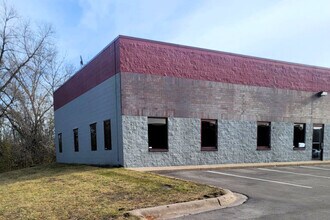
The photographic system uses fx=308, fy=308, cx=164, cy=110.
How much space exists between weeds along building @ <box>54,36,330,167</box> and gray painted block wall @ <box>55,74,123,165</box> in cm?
5

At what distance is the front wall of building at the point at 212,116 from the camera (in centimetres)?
1449

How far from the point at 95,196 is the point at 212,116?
384 inches

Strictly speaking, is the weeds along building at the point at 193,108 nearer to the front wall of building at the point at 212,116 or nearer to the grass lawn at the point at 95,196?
the front wall of building at the point at 212,116

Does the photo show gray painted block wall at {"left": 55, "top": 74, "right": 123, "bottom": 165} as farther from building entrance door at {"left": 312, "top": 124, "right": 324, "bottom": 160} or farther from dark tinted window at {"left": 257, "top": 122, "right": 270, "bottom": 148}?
building entrance door at {"left": 312, "top": 124, "right": 324, "bottom": 160}

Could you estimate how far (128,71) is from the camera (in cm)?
1441

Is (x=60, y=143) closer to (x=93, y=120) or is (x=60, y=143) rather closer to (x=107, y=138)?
(x=93, y=120)

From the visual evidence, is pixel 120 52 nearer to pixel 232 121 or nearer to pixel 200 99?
pixel 200 99

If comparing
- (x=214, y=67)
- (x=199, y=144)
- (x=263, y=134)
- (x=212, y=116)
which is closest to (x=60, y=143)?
(x=199, y=144)

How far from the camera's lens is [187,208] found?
6938 mm

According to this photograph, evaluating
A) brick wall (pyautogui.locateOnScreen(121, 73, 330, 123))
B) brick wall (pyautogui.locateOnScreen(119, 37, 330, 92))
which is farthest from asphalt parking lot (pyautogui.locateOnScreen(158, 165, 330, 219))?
brick wall (pyautogui.locateOnScreen(119, 37, 330, 92))

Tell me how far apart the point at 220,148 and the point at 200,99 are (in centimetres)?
291

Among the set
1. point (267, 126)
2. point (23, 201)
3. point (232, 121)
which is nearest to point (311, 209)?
point (23, 201)

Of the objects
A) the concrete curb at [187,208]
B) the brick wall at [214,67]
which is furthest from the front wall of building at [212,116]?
the concrete curb at [187,208]

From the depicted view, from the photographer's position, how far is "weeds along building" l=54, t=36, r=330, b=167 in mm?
14570
